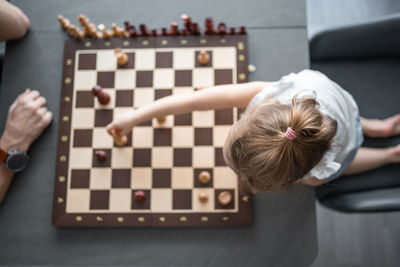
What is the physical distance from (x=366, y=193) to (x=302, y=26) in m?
0.79

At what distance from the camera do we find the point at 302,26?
4.36ft

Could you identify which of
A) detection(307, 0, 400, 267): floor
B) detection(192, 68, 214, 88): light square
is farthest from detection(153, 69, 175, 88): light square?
detection(307, 0, 400, 267): floor

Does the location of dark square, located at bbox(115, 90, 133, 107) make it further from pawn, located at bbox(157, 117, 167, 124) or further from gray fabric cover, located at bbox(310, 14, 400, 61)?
gray fabric cover, located at bbox(310, 14, 400, 61)

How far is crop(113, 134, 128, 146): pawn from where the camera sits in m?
1.23

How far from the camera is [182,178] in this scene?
1.26 m

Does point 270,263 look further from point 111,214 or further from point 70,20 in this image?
point 70,20


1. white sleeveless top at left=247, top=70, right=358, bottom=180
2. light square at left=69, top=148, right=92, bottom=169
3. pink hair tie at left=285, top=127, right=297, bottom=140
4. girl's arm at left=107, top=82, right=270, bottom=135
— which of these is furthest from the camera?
light square at left=69, top=148, right=92, bottom=169

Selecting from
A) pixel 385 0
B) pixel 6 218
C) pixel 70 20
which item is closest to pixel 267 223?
pixel 6 218

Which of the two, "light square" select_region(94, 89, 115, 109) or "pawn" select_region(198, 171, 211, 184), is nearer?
"pawn" select_region(198, 171, 211, 184)

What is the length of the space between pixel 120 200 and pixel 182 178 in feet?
0.90

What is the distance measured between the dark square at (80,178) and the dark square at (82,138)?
12 centimetres

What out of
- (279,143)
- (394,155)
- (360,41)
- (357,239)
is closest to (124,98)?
(279,143)

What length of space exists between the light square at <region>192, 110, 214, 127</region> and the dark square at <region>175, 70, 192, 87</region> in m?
0.14

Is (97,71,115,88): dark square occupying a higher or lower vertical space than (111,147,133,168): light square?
higher
